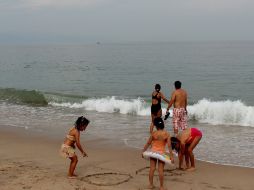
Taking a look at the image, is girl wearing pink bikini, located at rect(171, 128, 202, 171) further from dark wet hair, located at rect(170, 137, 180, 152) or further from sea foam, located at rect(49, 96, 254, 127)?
sea foam, located at rect(49, 96, 254, 127)

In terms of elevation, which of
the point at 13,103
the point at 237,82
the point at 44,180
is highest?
the point at 237,82

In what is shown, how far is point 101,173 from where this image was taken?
866 centimetres

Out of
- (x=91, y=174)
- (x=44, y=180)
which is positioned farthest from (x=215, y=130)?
(x=44, y=180)

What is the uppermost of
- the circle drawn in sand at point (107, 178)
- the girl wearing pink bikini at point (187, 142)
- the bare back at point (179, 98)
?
the bare back at point (179, 98)

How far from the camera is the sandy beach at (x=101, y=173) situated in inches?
309

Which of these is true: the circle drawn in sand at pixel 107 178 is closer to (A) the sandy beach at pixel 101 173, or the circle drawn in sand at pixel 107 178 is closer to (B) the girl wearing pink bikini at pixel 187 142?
(A) the sandy beach at pixel 101 173

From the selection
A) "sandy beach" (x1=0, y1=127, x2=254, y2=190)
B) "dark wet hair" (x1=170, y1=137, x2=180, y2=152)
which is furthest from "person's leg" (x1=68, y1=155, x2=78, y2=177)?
"dark wet hair" (x1=170, y1=137, x2=180, y2=152)

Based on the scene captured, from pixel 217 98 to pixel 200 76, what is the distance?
40.3 feet

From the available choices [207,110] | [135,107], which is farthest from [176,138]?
[135,107]

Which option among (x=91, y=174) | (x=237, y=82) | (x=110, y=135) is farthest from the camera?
(x=237, y=82)

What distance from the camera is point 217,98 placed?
25.5 m

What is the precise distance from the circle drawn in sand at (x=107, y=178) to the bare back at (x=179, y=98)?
2.86 metres

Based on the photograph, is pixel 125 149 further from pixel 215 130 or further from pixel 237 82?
pixel 237 82

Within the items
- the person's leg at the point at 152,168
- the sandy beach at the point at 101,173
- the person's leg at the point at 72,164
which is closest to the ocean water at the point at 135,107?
the sandy beach at the point at 101,173
